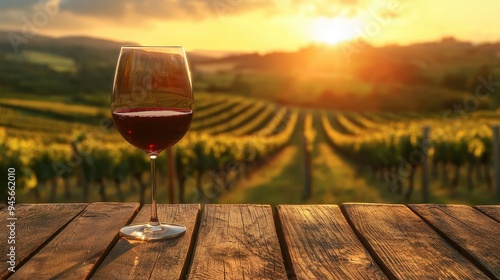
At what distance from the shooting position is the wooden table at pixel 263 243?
1.17 m

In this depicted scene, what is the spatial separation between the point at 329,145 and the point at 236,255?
33.7 metres

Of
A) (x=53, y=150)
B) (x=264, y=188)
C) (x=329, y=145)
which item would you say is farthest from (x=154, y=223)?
(x=329, y=145)

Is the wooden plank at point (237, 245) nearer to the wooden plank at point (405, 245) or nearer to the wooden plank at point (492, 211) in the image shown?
the wooden plank at point (405, 245)

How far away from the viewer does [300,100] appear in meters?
63.9

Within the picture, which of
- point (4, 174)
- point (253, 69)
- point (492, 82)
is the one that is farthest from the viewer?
point (253, 69)

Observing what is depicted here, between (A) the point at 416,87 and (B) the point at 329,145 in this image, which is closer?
(B) the point at 329,145

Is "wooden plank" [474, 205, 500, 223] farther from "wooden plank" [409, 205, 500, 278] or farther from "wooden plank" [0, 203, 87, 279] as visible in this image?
"wooden plank" [0, 203, 87, 279]

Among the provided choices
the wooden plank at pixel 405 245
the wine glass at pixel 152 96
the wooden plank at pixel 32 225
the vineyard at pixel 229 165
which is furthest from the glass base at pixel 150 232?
the vineyard at pixel 229 165

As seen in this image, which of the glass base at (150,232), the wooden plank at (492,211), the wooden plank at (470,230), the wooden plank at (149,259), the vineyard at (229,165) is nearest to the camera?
the wooden plank at (149,259)

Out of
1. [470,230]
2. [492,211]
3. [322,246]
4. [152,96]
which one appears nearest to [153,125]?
[152,96]

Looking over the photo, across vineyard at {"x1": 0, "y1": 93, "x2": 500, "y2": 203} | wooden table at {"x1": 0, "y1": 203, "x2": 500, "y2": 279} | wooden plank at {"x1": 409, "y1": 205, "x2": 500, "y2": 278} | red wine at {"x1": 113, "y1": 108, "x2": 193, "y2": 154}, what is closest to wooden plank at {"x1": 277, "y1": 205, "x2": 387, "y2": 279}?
wooden table at {"x1": 0, "y1": 203, "x2": 500, "y2": 279}

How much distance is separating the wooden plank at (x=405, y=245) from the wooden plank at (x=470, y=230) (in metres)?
0.02

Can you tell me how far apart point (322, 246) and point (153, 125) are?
1.54 feet

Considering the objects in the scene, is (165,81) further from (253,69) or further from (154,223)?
(253,69)
